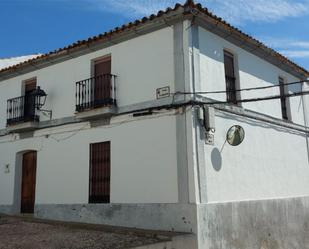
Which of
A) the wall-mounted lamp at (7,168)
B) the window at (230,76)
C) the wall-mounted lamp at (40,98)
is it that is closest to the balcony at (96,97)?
the wall-mounted lamp at (40,98)

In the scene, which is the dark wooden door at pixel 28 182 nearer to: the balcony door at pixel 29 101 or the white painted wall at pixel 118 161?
the white painted wall at pixel 118 161

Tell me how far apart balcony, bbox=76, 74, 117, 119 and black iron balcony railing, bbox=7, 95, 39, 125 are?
1715mm

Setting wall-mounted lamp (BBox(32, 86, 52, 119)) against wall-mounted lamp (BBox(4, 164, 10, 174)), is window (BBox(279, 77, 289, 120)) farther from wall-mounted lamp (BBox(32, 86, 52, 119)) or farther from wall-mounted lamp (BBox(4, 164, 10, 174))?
wall-mounted lamp (BBox(4, 164, 10, 174))

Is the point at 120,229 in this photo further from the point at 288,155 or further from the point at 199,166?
the point at 288,155

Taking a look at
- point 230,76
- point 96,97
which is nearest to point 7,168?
point 96,97

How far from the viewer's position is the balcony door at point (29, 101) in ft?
36.4

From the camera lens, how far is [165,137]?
8.37m

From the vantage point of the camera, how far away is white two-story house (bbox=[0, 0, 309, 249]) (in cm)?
818

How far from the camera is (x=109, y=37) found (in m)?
9.65

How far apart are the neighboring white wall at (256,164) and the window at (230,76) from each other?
0.62 metres

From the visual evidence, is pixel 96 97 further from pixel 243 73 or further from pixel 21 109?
pixel 243 73

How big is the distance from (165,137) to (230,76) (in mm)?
2653

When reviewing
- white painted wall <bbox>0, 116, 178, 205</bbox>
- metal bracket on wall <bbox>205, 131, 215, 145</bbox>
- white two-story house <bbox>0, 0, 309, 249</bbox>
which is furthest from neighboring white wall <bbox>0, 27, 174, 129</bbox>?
metal bracket on wall <bbox>205, 131, 215, 145</bbox>

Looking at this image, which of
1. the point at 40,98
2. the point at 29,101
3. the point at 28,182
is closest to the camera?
the point at 40,98
